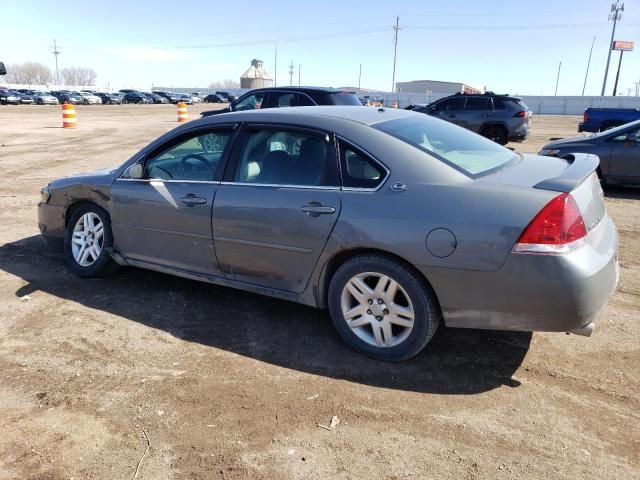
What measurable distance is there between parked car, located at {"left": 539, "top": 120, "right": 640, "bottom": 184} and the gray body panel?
5460 mm

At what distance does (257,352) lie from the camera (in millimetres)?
3699

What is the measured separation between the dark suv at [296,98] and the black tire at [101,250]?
6442 millimetres

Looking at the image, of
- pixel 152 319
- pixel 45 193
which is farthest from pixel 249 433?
pixel 45 193

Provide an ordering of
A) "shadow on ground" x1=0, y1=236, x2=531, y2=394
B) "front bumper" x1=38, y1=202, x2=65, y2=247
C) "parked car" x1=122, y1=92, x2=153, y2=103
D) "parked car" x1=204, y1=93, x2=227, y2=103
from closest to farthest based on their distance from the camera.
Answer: "shadow on ground" x1=0, y1=236, x2=531, y2=394
"front bumper" x1=38, y1=202, x2=65, y2=247
"parked car" x1=122, y1=92, x2=153, y2=103
"parked car" x1=204, y1=93, x2=227, y2=103

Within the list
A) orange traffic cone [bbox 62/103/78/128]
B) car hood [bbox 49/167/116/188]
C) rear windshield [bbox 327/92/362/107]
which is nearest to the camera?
car hood [bbox 49/167/116/188]

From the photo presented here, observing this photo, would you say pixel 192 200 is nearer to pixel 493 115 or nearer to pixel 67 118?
pixel 493 115

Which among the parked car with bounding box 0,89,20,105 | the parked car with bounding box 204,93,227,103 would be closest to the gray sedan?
the parked car with bounding box 0,89,20,105

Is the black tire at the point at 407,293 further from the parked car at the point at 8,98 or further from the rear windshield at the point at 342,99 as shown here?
the parked car at the point at 8,98

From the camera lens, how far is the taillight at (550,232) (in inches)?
116

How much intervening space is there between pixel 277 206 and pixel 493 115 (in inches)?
592

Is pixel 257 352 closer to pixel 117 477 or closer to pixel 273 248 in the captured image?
pixel 273 248

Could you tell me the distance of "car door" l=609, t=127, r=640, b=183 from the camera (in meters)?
8.77

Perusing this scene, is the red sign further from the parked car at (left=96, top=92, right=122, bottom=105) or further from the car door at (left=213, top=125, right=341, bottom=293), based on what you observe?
the car door at (left=213, top=125, right=341, bottom=293)

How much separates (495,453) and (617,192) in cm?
822
